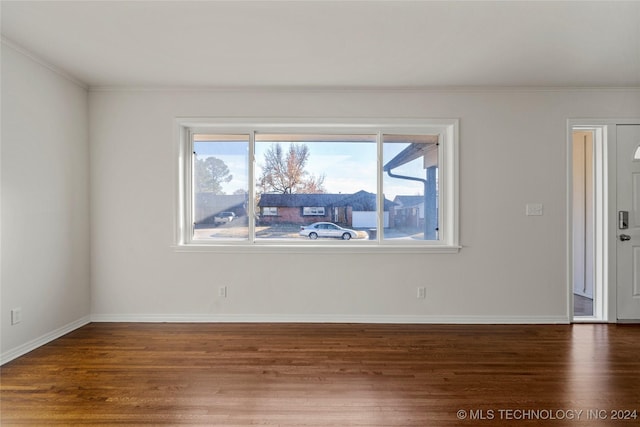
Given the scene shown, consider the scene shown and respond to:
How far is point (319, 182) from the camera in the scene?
3740 millimetres

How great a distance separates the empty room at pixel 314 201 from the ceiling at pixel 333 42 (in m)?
0.02

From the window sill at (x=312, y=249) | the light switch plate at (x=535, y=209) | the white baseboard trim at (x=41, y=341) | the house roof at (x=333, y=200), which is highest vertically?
the house roof at (x=333, y=200)

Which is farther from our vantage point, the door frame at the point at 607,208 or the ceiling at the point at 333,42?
the door frame at the point at 607,208

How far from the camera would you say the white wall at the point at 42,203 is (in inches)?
104

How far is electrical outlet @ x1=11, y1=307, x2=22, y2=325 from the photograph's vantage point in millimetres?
2686

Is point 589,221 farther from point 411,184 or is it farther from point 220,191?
point 220,191

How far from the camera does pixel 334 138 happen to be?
12.2ft

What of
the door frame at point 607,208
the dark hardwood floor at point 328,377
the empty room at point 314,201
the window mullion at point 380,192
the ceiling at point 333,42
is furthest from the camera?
the window mullion at point 380,192

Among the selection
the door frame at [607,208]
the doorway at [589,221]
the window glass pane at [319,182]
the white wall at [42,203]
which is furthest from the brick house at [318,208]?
the doorway at [589,221]

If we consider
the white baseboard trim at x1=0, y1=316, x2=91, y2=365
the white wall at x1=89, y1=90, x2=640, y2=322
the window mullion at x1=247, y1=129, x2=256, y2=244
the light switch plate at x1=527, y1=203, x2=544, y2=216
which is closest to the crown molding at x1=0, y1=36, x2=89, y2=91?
the white wall at x1=89, y1=90, x2=640, y2=322

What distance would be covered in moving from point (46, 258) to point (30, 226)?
35cm

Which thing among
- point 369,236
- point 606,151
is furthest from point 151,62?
point 606,151

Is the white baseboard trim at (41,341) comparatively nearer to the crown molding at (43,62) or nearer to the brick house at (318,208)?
the brick house at (318,208)

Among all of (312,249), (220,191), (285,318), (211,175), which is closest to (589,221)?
(312,249)
